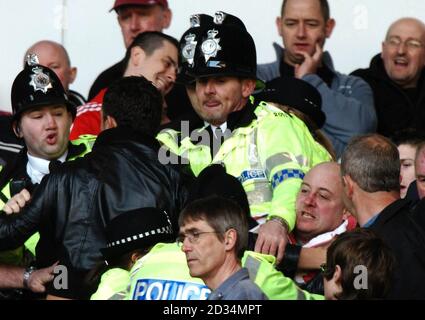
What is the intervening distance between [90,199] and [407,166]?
203 cm

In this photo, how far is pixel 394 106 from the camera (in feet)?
30.3

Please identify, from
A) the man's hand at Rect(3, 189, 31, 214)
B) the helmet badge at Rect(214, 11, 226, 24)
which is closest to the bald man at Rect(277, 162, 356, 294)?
the helmet badge at Rect(214, 11, 226, 24)

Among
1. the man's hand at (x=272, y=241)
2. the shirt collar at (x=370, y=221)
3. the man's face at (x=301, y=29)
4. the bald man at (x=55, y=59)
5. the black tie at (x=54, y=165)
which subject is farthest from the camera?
the bald man at (x=55, y=59)

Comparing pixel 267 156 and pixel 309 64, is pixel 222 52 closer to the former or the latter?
pixel 267 156

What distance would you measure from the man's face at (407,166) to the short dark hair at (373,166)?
136cm

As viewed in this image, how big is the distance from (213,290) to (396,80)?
367 cm

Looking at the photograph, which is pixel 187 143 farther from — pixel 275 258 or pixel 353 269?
pixel 353 269

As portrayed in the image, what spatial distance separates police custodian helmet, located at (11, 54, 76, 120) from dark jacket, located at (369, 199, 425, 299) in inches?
84.0

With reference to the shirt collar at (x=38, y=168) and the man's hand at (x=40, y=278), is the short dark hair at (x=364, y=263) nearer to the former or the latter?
the man's hand at (x=40, y=278)

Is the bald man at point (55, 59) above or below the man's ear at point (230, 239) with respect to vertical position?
above

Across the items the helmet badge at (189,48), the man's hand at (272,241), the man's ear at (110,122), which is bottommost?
the man's hand at (272,241)

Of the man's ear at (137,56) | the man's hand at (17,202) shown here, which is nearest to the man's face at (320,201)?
the man's hand at (17,202)

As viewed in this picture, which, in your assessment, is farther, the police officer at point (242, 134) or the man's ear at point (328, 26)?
the man's ear at point (328, 26)

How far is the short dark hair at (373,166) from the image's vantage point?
6801mm
